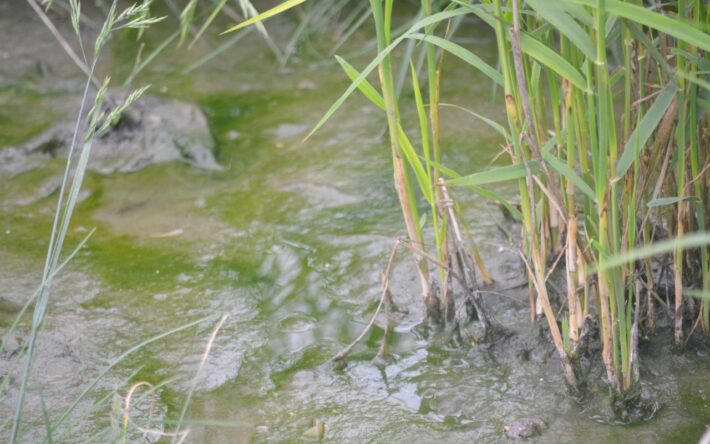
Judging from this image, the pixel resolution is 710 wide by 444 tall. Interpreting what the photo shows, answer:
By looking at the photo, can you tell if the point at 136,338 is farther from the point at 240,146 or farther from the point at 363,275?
the point at 240,146

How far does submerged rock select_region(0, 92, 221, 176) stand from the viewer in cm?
288

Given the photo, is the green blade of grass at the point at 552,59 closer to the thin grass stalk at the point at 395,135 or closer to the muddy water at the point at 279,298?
the thin grass stalk at the point at 395,135

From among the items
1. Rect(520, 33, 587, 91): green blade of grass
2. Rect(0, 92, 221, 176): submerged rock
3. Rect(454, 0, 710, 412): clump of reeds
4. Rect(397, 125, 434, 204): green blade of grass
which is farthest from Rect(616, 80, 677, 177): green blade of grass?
Rect(0, 92, 221, 176): submerged rock

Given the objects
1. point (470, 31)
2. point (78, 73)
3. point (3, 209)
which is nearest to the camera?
point (3, 209)

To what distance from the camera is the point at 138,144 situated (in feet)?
9.67

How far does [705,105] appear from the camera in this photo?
1568 millimetres

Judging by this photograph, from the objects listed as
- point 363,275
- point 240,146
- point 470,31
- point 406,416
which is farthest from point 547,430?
point 470,31

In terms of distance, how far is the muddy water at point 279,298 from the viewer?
176 cm

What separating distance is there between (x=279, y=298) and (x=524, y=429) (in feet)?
2.43

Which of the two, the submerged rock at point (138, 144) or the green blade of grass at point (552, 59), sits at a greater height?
the green blade of grass at point (552, 59)

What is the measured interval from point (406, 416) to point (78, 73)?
7.22 ft

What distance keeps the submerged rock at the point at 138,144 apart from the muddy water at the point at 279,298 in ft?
0.20

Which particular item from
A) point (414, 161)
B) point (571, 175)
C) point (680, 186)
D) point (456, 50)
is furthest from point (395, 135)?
point (680, 186)

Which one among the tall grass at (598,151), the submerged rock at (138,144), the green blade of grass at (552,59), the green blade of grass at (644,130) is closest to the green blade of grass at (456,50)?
the tall grass at (598,151)
